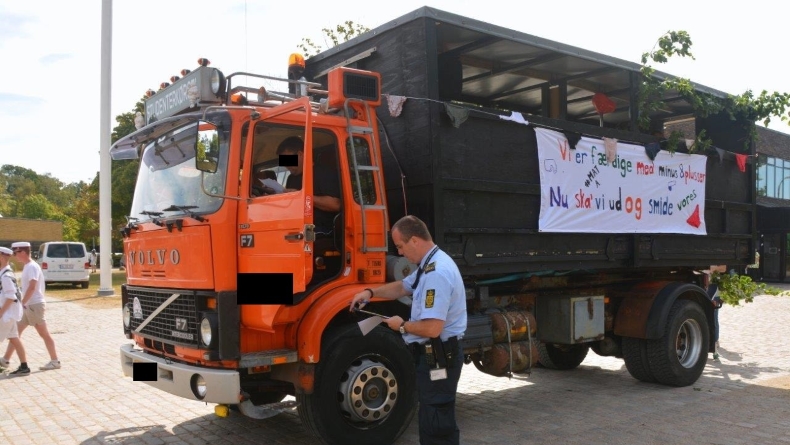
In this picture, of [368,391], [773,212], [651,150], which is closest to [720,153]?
[651,150]

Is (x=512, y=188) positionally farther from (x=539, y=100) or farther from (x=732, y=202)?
(x=732, y=202)

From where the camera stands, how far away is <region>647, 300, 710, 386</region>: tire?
7.91m

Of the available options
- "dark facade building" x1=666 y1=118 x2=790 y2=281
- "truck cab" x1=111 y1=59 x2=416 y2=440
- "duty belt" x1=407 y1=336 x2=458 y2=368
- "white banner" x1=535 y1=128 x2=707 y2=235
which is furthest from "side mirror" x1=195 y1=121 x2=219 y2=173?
"dark facade building" x1=666 y1=118 x2=790 y2=281

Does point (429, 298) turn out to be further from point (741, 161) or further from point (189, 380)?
point (741, 161)

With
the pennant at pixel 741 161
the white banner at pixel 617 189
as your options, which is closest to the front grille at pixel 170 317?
the white banner at pixel 617 189

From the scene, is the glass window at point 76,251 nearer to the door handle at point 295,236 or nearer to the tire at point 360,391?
the tire at point 360,391

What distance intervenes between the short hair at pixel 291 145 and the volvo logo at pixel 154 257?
117 cm

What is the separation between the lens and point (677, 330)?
809cm

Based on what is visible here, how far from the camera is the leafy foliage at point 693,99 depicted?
26.6ft

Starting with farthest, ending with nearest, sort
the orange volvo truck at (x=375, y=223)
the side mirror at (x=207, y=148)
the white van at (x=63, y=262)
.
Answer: the white van at (x=63, y=262) → the orange volvo truck at (x=375, y=223) → the side mirror at (x=207, y=148)

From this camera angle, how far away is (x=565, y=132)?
714 cm

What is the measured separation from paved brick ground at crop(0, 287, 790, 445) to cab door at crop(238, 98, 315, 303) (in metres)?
1.67

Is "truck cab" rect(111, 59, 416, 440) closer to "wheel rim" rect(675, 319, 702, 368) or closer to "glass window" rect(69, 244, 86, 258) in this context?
"wheel rim" rect(675, 319, 702, 368)

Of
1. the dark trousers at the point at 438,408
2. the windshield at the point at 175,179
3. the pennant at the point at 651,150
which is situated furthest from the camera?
the pennant at the point at 651,150
